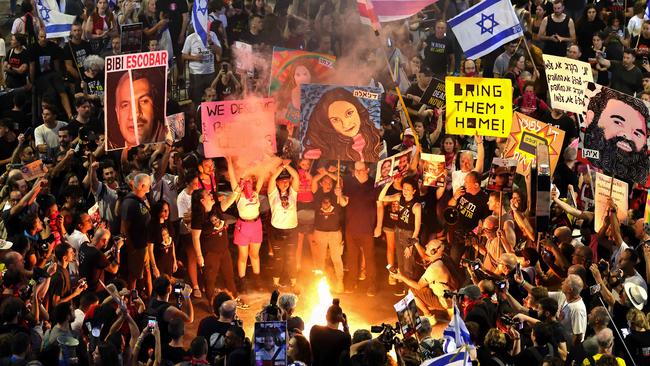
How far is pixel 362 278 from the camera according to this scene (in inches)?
583

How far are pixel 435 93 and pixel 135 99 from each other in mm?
4074

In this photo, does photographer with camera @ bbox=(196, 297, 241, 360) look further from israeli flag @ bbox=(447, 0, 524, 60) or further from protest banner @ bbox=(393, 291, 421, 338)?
israeli flag @ bbox=(447, 0, 524, 60)

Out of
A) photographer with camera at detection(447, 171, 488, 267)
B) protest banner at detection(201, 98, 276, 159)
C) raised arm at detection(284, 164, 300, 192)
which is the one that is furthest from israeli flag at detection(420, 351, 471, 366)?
protest banner at detection(201, 98, 276, 159)

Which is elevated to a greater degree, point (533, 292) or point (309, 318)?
point (533, 292)

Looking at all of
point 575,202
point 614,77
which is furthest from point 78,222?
point 614,77

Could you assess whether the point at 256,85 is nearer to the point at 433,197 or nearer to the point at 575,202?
the point at 433,197

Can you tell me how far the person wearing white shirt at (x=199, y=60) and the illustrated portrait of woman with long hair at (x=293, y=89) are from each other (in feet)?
6.23

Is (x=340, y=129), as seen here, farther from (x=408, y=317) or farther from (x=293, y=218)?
(x=408, y=317)

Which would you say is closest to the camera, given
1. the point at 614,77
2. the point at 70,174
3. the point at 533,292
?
the point at 533,292

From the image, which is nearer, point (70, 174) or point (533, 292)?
point (533, 292)

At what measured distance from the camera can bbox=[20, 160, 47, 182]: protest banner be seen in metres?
13.5

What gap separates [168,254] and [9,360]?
436 cm

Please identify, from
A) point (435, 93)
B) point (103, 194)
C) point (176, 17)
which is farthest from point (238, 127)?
point (176, 17)

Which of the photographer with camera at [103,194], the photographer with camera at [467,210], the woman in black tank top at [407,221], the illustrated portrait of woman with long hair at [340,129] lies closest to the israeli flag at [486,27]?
the illustrated portrait of woman with long hair at [340,129]
